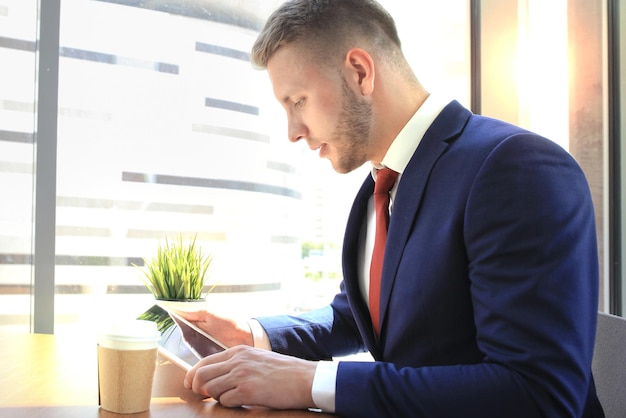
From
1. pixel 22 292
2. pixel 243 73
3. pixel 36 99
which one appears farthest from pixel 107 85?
pixel 22 292

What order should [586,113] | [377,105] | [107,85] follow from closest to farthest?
[377,105]
[586,113]
[107,85]

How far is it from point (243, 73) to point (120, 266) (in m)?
1.18

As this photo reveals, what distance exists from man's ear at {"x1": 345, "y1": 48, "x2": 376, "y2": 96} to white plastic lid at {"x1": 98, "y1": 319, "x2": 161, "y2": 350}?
813 millimetres

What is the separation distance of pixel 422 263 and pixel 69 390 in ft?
2.26

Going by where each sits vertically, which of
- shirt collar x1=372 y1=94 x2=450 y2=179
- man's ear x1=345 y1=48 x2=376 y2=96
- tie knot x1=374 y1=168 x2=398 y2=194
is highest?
man's ear x1=345 y1=48 x2=376 y2=96

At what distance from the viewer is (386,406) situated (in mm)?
943

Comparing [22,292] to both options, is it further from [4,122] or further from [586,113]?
[586,113]

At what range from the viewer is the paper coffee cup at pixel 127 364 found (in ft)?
2.93

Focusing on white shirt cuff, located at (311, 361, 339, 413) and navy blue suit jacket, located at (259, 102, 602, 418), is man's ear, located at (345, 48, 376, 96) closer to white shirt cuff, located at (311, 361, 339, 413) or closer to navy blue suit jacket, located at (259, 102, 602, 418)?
navy blue suit jacket, located at (259, 102, 602, 418)

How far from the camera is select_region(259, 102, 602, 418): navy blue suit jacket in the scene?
0.94 m

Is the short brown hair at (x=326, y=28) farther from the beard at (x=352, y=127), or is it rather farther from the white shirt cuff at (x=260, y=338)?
the white shirt cuff at (x=260, y=338)

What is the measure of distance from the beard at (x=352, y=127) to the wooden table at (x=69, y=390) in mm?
651

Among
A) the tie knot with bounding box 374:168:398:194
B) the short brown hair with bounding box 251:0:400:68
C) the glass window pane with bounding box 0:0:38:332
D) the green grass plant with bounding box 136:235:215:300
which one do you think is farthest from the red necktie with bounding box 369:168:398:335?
the glass window pane with bounding box 0:0:38:332

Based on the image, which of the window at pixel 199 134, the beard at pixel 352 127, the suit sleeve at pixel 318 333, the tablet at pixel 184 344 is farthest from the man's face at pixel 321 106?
the window at pixel 199 134
